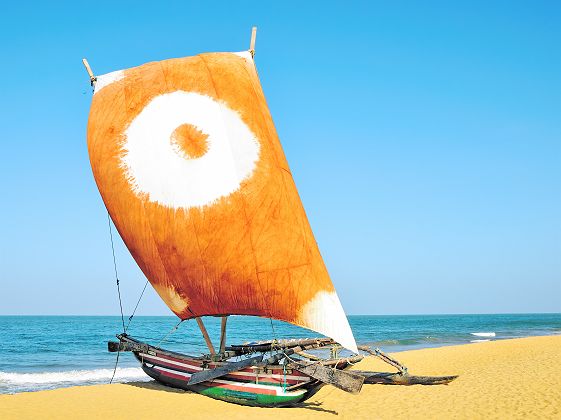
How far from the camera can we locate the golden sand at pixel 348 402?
13.1 m

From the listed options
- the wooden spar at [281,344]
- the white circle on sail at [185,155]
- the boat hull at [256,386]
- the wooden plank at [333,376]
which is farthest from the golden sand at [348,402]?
the white circle on sail at [185,155]

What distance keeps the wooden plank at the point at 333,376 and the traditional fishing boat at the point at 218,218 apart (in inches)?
1.0

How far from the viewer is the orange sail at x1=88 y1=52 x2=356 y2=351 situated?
13195 mm

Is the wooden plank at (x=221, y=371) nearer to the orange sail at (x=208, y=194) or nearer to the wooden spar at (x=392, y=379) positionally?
the orange sail at (x=208, y=194)

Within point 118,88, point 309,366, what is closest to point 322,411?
point 309,366

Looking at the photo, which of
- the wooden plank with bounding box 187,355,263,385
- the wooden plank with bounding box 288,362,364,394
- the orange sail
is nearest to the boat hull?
the wooden plank with bounding box 187,355,263,385

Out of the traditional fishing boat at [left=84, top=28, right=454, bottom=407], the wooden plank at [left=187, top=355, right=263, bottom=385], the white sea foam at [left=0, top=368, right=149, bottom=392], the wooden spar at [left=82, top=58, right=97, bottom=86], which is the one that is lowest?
the white sea foam at [left=0, top=368, right=149, bottom=392]

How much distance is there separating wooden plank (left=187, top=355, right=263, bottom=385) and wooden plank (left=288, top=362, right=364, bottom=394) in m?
1.12

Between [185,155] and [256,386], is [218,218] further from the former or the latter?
[256,386]

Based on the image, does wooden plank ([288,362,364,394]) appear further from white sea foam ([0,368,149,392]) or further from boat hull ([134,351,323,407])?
white sea foam ([0,368,149,392])

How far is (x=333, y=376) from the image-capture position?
492 inches

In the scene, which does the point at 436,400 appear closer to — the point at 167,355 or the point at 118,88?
the point at 167,355

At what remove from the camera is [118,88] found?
52.2 feet

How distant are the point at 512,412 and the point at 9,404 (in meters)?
13.6
